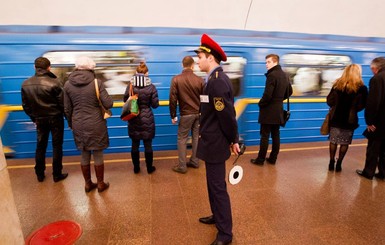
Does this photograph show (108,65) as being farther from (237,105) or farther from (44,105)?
(237,105)

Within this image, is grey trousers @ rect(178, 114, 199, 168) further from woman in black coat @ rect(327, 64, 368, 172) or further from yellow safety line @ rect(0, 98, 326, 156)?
woman in black coat @ rect(327, 64, 368, 172)

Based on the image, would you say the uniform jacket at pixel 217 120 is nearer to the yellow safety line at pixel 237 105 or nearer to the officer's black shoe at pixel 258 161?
the officer's black shoe at pixel 258 161

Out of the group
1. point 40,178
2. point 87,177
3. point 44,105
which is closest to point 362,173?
point 87,177

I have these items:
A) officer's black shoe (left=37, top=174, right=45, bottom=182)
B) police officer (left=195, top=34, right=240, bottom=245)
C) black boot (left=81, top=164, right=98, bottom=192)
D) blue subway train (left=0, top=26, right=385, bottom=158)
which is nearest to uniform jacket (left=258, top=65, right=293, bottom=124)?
blue subway train (left=0, top=26, right=385, bottom=158)

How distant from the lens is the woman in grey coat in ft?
9.28

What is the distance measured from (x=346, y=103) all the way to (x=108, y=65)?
12.0ft

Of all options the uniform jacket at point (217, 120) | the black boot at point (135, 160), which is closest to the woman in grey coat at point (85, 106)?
the black boot at point (135, 160)

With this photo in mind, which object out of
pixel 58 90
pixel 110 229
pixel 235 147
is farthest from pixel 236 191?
pixel 58 90

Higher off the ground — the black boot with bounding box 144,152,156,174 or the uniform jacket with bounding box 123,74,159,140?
the uniform jacket with bounding box 123,74,159,140

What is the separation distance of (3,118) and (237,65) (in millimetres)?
3975

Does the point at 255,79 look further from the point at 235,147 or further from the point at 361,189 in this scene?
the point at 235,147

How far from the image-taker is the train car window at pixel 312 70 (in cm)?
468

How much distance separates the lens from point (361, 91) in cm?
335

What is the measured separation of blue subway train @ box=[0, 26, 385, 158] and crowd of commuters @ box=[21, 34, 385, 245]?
75 cm
